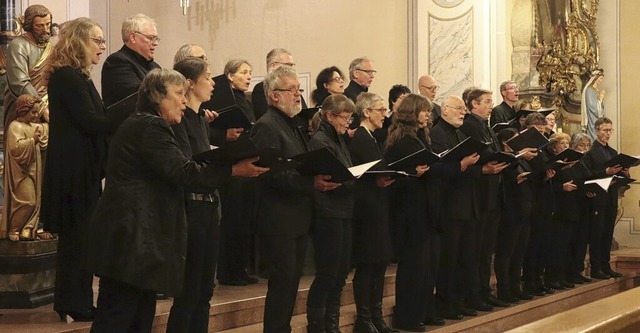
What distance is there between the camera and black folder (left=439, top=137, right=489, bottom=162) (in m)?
6.03

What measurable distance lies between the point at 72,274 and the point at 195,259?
0.80 metres

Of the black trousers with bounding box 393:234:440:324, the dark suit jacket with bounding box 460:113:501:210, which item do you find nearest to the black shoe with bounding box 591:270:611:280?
the dark suit jacket with bounding box 460:113:501:210

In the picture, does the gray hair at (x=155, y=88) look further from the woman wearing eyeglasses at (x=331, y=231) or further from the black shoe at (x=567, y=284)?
the black shoe at (x=567, y=284)

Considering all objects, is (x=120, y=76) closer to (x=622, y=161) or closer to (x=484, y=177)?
(x=484, y=177)

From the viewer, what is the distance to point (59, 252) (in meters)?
4.70

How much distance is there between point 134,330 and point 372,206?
2.16 metres

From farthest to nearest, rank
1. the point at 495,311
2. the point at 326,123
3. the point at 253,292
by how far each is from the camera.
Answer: the point at 495,311 → the point at 253,292 → the point at 326,123

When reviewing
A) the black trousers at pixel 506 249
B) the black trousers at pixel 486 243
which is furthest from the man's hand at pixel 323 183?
the black trousers at pixel 506 249

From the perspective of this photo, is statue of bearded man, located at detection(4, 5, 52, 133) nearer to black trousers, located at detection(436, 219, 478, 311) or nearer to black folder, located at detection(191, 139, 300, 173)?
black folder, located at detection(191, 139, 300, 173)

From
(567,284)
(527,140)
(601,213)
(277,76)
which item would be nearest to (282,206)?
(277,76)

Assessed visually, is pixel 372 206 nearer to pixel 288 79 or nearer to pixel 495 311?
pixel 288 79

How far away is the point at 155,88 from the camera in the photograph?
3984 mm

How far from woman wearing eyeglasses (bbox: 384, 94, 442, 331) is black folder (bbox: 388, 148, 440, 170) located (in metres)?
0.28

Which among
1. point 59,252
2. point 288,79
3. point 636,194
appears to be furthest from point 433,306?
point 636,194
